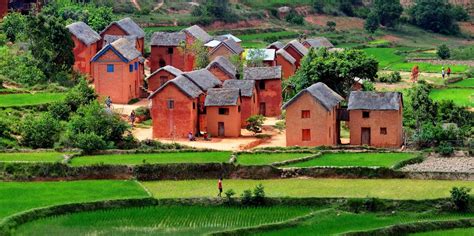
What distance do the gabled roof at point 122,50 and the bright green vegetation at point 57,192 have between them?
68.3 feet

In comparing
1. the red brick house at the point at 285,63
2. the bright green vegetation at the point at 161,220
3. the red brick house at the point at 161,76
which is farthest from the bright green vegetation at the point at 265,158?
the red brick house at the point at 285,63

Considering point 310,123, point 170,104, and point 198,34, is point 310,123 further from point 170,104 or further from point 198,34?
point 198,34

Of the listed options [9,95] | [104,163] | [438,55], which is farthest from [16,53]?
[438,55]

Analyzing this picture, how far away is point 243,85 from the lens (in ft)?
213

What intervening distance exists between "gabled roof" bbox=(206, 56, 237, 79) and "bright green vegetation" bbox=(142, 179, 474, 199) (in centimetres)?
2043

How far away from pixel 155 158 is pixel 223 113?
33.2ft

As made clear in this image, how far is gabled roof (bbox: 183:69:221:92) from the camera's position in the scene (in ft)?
204

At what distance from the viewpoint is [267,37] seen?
105375mm

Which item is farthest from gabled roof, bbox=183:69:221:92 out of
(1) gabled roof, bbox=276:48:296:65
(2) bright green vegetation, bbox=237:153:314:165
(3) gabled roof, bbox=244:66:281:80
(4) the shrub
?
(4) the shrub

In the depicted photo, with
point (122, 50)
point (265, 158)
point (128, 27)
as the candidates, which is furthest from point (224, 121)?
point (128, 27)

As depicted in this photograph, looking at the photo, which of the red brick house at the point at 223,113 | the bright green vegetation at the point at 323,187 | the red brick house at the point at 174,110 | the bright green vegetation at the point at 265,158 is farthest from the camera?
the red brick house at the point at 223,113

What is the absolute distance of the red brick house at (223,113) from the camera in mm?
60469

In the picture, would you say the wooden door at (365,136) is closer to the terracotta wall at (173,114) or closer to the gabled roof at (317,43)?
the terracotta wall at (173,114)

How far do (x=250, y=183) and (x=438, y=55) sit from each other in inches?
2096
